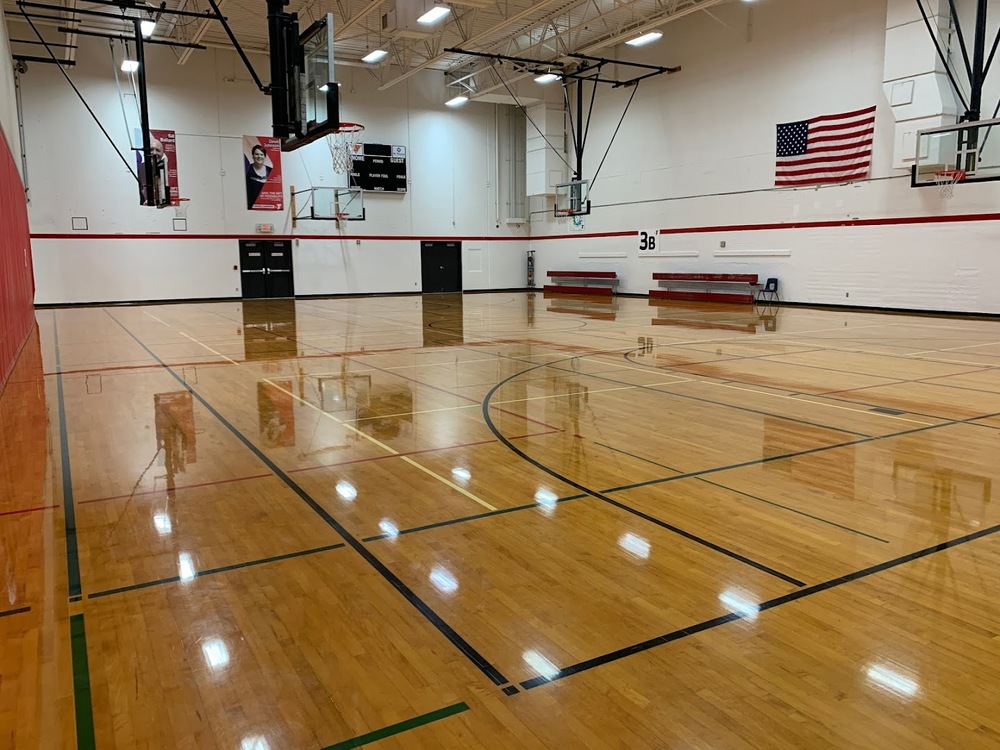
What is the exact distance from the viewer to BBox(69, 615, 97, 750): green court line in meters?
2.06

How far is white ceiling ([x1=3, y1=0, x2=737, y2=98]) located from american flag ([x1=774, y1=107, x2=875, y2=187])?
11.7ft

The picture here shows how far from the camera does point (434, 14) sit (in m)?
16.1

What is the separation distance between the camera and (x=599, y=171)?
A: 2411 centimetres

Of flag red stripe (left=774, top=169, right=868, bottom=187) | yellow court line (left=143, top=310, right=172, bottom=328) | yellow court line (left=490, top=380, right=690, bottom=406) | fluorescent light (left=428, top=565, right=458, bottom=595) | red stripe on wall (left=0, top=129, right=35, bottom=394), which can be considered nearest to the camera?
fluorescent light (left=428, top=565, right=458, bottom=595)


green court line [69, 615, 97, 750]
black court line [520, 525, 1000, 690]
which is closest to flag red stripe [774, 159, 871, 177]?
black court line [520, 525, 1000, 690]

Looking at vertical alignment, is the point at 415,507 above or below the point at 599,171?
below

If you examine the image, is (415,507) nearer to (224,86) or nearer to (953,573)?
(953,573)

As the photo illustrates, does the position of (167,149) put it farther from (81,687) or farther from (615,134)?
(81,687)

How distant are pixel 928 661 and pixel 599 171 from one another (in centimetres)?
2293

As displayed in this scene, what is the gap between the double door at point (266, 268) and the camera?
76.5 ft

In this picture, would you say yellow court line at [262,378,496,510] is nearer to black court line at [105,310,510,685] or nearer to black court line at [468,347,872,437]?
black court line at [105,310,510,685]

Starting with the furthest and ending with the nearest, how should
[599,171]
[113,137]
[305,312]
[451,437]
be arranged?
[599,171]
[113,137]
[305,312]
[451,437]

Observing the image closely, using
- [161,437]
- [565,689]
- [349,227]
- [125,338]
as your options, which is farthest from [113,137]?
[565,689]

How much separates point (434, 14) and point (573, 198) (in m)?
9.08
